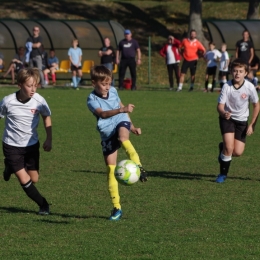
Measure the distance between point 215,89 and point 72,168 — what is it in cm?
1853

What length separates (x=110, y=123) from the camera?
7.91m

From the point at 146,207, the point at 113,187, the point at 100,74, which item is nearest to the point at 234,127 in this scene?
the point at 146,207

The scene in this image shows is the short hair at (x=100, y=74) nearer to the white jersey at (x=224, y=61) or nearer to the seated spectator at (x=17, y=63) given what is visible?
the white jersey at (x=224, y=61)

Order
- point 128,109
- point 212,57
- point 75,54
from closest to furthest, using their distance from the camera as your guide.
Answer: point 128,109 < point 212,57 < point 75,54

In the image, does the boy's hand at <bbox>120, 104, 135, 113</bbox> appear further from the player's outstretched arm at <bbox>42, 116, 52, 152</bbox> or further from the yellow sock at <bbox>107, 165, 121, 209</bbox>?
the player's outstretched arm at <bbox>42, 116, 52, 152</bbox>

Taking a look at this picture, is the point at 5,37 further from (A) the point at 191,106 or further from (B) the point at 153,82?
(A) the point at 191,106

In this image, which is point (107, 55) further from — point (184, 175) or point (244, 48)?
point (184, 175)

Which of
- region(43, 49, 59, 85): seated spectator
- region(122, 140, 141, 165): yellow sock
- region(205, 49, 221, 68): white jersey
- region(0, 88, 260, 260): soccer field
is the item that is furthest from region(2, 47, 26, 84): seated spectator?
region(122, 140, 141, 165): yellow sock

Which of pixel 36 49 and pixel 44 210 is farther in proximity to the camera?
pixel 36 49

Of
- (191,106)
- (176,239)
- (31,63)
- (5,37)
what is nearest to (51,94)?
(31,63)

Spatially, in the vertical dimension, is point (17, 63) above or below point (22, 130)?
below

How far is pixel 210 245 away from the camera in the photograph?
22.2 feet

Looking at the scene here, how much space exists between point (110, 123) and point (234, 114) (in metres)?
3.06

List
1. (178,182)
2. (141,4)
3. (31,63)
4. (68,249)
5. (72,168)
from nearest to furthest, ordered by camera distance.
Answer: (68,249), (178,182), (72,168), (31,63), (141,4)
